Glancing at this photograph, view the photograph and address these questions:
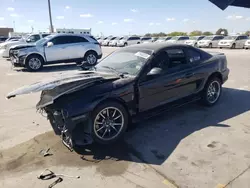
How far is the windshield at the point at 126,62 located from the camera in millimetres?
A: 4352

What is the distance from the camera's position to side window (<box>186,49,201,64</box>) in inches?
200

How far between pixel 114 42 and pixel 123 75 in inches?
1356

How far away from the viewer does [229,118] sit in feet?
15.9

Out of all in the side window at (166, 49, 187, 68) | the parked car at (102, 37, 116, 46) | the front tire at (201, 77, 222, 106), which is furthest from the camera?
the parked car at (102, 37, 116, 46)

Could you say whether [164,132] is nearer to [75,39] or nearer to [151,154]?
[151,154]

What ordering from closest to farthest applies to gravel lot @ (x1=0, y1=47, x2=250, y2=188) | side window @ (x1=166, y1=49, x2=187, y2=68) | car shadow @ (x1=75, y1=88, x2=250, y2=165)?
gravel lot @ (x1=0, y1=47, x2=250, y2=188), car shadow @ (x1=75, y1=88, x2=250, y2=165), side window @ (x1=166, y1=49, x2=187, y2=68)

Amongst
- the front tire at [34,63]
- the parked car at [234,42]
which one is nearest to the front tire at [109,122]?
the front tire at [34,63]

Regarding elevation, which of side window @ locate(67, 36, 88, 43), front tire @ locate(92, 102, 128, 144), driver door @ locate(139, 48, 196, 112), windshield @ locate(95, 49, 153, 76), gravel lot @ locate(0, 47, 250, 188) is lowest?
gravel lot @ locate(0, 47, 250, 188)

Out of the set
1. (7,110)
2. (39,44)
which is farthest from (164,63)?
(39,44)

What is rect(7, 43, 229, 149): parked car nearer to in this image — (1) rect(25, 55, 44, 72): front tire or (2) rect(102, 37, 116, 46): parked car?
(1) rect(25, 55, 44, 72): front tire

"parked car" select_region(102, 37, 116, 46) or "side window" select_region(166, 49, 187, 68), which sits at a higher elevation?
"parked car" select_region(102, 37, 116, 46)

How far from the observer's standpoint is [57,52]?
40.6 feet

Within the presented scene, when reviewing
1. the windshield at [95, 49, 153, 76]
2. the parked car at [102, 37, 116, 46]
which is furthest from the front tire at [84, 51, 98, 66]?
the parked car at [102, 37, 116, 46]

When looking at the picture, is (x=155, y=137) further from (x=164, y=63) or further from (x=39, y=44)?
(x=39, y=44)
